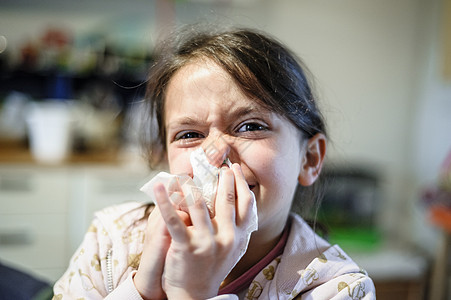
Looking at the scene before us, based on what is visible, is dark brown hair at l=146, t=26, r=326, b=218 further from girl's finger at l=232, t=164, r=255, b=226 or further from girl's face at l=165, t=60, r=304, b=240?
girl's finger at l=232, t=164, r=255, b=226

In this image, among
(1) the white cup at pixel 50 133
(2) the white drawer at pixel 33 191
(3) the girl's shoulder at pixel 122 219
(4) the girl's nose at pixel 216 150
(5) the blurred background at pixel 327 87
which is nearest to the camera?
(4) the girl's nose at pixel 216 150

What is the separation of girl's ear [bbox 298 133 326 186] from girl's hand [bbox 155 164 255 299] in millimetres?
277

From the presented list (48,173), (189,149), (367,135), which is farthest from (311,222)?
(367,135)

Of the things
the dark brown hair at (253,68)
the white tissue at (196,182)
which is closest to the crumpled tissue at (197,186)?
the white tissue at (196,182)

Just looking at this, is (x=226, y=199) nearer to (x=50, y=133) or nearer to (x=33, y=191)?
(x=33, y=191)

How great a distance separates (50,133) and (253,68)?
6.64 feet

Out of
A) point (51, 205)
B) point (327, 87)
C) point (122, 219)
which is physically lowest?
point (51, 205)

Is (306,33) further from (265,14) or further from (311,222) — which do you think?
(311,222)

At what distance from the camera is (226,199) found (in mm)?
711

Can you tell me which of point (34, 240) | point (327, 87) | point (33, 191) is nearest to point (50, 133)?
point (33, 191)

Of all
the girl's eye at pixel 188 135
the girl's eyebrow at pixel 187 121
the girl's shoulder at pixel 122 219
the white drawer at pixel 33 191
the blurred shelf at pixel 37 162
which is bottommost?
the white drawer at pixel 33 191

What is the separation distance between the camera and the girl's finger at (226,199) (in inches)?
27.4

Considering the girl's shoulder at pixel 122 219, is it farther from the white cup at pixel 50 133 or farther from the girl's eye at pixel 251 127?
the white cup at pixel 50 133

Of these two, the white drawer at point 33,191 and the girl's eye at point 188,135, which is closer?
the girl's eye at point 188,135
